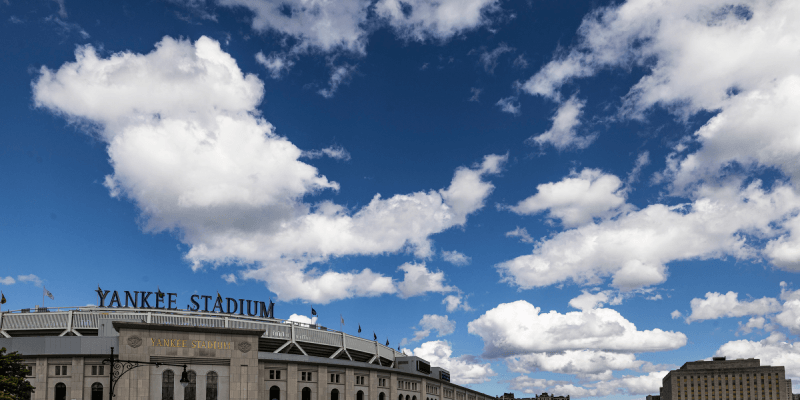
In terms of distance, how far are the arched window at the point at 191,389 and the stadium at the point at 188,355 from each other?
0.12 m

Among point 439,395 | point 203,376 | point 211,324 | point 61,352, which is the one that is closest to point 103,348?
point 61,352

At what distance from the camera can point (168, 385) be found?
7912cm

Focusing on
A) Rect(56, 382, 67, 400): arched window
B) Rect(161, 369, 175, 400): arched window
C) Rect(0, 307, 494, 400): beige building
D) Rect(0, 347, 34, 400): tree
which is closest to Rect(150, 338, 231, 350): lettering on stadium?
Rect(0, 307, 494, 400): beige building

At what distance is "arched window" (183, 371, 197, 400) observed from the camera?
79.6 metres

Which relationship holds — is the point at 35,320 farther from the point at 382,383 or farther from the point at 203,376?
the point at 382,383

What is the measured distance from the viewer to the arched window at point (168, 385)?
78625 mm

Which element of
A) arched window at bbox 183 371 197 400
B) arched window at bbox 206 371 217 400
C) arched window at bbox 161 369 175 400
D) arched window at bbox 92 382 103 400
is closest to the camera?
arched window at bbox 92 382 103 400

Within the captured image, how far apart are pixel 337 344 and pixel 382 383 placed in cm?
1085

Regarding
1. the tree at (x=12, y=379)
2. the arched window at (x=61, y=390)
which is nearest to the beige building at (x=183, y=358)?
the arched window at (x=61, y=390)

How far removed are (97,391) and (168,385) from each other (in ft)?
27.1

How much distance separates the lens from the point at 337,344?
111m

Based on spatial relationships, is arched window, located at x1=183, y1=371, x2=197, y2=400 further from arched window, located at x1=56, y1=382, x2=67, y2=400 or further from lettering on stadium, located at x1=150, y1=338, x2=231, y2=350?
arched window, located at x1=56, y1=382, x2=67, y2=400

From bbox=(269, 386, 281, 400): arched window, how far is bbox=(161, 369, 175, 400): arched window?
1366 centimetres

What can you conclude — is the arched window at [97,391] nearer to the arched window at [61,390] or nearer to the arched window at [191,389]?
the arched window at [61,390]
